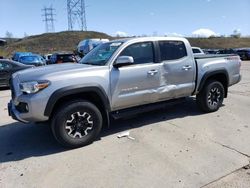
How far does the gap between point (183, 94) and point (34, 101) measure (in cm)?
325

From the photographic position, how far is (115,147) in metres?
4.59

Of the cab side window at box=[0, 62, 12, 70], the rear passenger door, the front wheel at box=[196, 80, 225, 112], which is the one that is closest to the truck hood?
the rear passenger door

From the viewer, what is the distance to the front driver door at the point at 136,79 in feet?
16.0

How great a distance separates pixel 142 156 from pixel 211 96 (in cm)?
306

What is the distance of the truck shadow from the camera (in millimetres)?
4512

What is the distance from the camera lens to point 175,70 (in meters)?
5.64

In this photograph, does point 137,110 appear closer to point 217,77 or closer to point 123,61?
point 123,61

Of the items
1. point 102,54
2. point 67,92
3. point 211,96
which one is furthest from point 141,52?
point 211,96

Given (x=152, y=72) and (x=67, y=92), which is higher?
(x=152, y=72)

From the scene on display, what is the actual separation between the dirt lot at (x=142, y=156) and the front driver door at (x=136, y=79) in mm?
667

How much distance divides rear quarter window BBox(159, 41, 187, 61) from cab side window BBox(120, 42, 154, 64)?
280mm

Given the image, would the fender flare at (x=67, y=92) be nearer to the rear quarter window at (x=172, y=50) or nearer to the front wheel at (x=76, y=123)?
→ the front wheel at (x=76, y=123)

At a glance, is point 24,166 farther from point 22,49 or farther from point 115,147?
point 22,49

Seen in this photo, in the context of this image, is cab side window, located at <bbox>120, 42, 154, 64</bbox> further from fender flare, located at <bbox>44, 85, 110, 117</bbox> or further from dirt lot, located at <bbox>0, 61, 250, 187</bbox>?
dirt lot, located at <bbox>0, 61, 250, 187</bbox>
